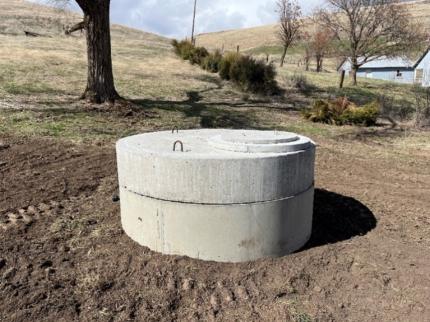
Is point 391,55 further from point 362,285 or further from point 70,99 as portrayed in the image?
point 362,285

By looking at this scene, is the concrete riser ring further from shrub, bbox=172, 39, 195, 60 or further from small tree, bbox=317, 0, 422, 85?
small tree, bbox=317, 0, 422, 85

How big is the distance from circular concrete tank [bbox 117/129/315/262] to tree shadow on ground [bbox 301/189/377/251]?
1.78ft

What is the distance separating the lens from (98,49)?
9648 millimetres

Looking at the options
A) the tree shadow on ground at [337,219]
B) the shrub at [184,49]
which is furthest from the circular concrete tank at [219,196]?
the shrub at [184,49]

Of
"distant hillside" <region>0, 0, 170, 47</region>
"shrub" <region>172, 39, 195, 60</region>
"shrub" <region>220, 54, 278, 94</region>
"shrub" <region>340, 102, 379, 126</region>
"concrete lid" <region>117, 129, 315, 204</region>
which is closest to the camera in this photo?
"concrete lid" <region>117, 129, 315, 204</region>

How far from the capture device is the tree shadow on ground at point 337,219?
14.6ft

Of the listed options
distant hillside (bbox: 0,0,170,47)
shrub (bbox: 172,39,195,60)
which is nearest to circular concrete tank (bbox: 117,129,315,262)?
shrub (bbox: 172,39,195,60)

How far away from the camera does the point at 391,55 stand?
92.4 ft

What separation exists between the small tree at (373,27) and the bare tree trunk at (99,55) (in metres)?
Result: 18.4

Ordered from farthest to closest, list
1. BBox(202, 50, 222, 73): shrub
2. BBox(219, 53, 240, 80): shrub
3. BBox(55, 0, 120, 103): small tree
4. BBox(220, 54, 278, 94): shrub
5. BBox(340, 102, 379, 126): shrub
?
BBox(202, 50, 222, 73): shrub < BBox(219, 53, 240, 80): shrub < BBox(220, 54, 278, 94): shrub < BBox(340, 102, 379, 126): shrub < BBox(55, 0, 120, 103): small tree

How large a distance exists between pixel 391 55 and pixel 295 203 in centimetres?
2729

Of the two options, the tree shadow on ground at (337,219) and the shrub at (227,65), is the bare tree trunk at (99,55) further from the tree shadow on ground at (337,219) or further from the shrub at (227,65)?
the shrub at (227,65)

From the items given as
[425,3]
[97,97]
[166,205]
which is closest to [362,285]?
[166,205]

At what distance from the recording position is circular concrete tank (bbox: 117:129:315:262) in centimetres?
359
